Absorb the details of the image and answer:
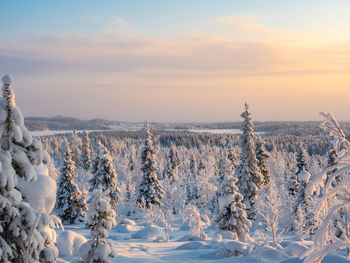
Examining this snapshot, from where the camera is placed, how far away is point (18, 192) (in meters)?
6.61

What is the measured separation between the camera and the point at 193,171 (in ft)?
311

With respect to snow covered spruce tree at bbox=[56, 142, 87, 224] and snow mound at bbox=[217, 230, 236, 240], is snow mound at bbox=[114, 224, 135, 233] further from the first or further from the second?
snow mound at bbox=[217, 230, 236, 240]

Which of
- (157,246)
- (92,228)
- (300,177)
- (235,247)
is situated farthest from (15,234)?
(300,177)

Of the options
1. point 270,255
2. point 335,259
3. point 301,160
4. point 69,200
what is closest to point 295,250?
point 270,255

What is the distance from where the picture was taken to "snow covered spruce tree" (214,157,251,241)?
23641 mm

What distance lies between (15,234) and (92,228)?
128 inches

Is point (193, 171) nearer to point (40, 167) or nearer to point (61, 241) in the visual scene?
point (61, 241)

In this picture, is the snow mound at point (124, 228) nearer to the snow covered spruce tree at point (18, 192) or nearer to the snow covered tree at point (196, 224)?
the snow covered tree at point (196, 224)

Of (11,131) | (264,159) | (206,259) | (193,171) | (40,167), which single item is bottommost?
(193,171)

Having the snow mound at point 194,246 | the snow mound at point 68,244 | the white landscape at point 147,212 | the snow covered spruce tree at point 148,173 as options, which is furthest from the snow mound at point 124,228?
the snow mound at point 68,244

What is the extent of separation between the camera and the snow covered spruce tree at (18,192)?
21.1 ft

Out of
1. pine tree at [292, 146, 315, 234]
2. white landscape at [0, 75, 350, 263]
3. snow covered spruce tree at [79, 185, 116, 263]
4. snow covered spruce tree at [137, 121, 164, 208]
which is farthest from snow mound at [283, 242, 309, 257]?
snow covered spruce tree at [137, 121, 164, 208]

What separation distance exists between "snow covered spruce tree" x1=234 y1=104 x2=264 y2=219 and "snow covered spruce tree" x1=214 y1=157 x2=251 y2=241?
7853 mm

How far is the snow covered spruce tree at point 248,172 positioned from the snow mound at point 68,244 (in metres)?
19.0
